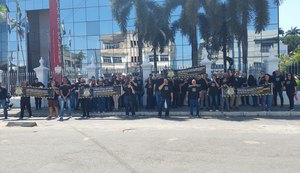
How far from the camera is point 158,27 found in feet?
92.8

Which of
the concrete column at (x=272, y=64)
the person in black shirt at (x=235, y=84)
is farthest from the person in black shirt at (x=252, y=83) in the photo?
the concrete column at (x=272, y=64)

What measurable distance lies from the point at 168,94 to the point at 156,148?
6.53m

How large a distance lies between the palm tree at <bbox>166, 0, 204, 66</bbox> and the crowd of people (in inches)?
270

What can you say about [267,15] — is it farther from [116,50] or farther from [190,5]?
[116,50]

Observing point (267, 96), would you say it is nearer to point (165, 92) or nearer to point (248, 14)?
point (165, 92)

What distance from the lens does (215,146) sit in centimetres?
792

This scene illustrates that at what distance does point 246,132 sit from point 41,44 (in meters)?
41.9

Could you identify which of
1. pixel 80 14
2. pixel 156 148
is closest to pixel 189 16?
pixel 156 148

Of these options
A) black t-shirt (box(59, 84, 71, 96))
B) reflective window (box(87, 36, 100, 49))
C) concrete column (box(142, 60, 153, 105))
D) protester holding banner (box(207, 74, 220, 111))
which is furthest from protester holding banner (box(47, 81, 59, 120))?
reflective window (box(87, 36, 100, 49))

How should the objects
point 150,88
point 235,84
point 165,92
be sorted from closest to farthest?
point 165,92 → point 235,84 → point 150,88

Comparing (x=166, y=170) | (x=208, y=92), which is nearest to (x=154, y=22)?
(x=208, y=92)

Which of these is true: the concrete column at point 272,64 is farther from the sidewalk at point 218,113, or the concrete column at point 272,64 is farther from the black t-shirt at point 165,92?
the black t-shirt at point 165,92

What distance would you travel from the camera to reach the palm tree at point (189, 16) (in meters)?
22.5

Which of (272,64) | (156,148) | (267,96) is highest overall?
(272,64)
